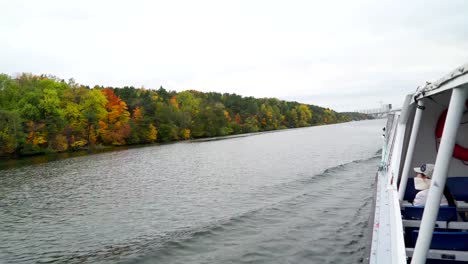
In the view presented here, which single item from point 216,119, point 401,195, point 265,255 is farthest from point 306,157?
point 216,119

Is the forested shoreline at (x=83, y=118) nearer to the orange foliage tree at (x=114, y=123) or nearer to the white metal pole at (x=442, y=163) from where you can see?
the orange foliage tree at (x=114, y=123)

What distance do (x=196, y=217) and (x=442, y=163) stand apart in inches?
496

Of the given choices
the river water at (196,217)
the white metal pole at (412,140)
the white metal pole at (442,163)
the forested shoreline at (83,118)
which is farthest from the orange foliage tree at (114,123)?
the white metal pole at (442,163)

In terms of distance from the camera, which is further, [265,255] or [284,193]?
[284,193]

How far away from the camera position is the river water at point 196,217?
11086mm

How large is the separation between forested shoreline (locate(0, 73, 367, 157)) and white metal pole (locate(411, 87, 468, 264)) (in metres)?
60.7

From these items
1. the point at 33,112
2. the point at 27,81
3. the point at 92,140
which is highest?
the point at 27,81

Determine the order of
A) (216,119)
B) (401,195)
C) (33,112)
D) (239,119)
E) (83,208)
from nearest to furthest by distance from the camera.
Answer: (401,195) < (83,208) < (33,112) < (216,119) < (239,119)

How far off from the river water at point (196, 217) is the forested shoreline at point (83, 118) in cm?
3552

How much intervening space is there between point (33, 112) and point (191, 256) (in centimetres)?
6309

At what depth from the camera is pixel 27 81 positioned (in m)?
69.8

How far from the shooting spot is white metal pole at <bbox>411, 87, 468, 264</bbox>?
3.46m

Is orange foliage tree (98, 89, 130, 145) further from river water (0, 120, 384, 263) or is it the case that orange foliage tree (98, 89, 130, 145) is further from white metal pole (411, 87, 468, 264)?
white metal pole (411, 87, 468, 264)

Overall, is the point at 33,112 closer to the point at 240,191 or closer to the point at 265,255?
Answer: the point at 240,191
